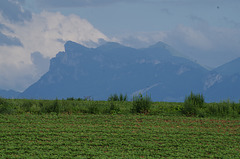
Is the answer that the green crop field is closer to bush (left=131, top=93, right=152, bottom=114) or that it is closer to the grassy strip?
the grassy strip

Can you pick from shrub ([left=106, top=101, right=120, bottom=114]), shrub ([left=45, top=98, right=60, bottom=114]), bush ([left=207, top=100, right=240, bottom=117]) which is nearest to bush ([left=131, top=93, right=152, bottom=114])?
shrub ([left=106, top=101, right=120, bottom=114])

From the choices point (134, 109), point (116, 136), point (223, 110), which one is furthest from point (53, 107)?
point (223, 110)

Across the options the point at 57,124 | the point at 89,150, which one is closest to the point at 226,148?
the point at 89,150

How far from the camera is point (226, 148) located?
11.3 meters

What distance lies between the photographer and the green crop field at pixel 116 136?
409 inches

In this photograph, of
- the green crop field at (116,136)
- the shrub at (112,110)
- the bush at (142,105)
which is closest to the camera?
the green crop field at (116,136)

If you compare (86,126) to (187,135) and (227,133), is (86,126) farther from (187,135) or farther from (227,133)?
(227,133)

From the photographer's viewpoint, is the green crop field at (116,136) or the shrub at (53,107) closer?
the green crop field at (116,136)

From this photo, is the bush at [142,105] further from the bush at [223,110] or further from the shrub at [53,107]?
the shrub at [53,107]

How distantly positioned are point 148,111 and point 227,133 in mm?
5115

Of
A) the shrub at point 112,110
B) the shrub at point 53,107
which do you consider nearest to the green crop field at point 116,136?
the shrub at point 112,110

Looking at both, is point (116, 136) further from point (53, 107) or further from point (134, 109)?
point (53, 107)

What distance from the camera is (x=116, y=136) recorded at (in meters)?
12.1

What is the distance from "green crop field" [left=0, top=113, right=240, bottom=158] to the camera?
10391 mm
